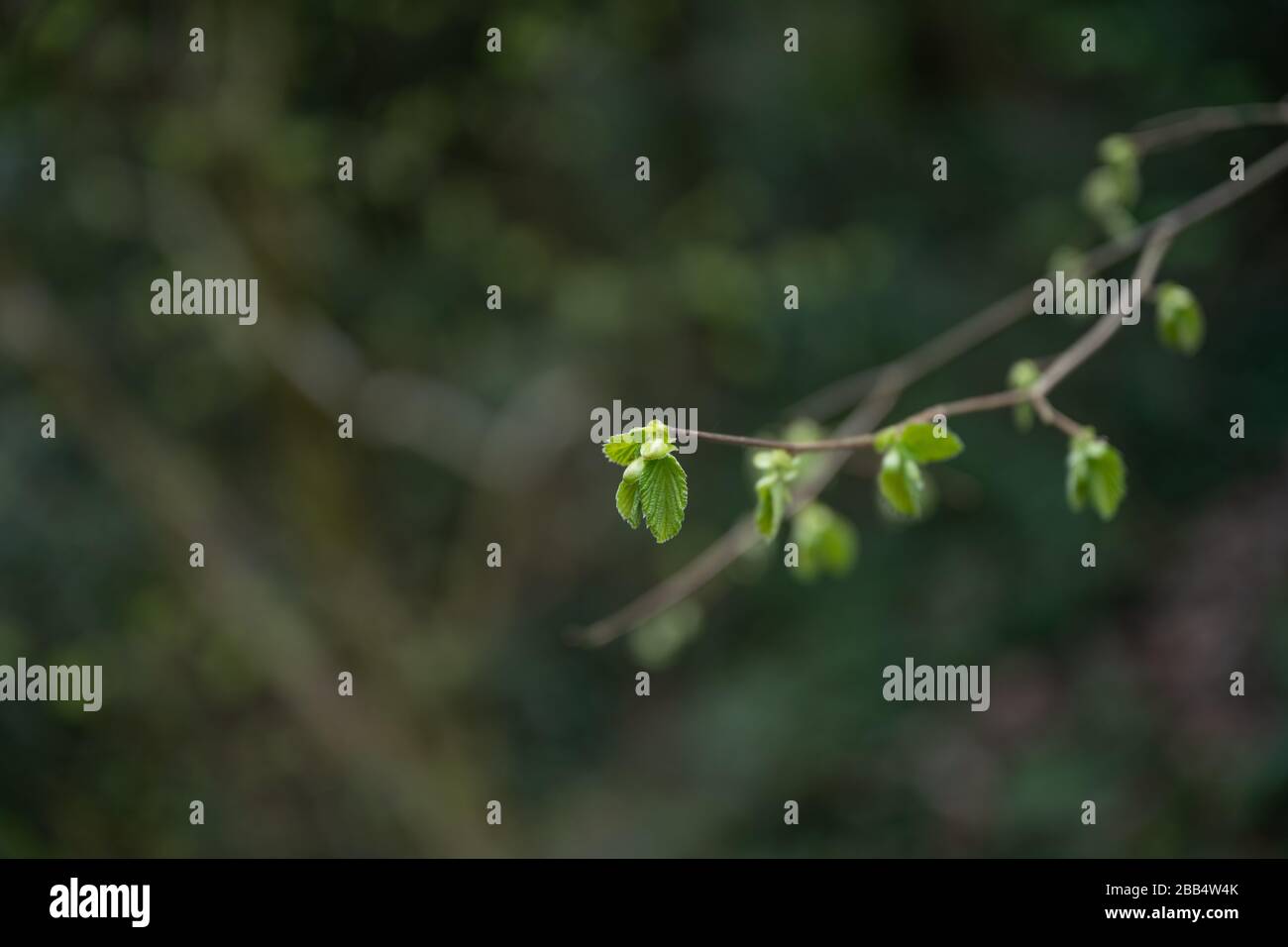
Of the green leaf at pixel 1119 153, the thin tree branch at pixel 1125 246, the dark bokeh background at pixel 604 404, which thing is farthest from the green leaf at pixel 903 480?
the dark bokeh background at pixel 604 404

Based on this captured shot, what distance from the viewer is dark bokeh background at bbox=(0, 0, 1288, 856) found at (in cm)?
586

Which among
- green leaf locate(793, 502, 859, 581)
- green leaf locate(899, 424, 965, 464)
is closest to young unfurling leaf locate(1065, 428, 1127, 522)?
green leaf locate(899, 424, 965, 464)

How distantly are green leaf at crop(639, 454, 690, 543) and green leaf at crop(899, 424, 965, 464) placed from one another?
41cm

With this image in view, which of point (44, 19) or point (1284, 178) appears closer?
Result: point (44, 19)

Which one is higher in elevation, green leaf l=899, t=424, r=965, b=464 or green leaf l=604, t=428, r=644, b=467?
green leaf l=899, t=424, r=965, b=464

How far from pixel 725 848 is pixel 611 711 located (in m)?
1.97

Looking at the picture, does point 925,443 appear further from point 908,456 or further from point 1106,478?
point 1106,478

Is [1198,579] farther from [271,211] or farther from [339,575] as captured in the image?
[271,211]

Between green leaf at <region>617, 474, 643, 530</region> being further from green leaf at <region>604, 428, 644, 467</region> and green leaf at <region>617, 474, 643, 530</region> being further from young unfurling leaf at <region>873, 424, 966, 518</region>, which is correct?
young unfurling leaf at <region>873, 424, 966, 518</region>

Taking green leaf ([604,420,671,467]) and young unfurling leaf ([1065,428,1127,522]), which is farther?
young unfurling leaf ([1065,428,1127,522])

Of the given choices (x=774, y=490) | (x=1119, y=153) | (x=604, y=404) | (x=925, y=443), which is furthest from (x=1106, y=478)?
(x=604, y=404)

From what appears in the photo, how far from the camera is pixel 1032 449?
6.91 metres

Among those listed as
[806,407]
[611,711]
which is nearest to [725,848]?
[611,711]

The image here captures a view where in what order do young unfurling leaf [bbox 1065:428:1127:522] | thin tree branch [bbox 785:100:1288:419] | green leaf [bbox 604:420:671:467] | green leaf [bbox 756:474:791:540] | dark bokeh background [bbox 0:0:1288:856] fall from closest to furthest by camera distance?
green leaf [bbox 604:420:671:467], green leaf [bbox 756:474:791:540], young unfurling leaf [bbox 1065:428:1127:522], thin tree branch [bbox 785:100:1288:419], dark bokeh background [bbox 0:0:1288:856]
